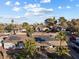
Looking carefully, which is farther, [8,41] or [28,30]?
[28,30]

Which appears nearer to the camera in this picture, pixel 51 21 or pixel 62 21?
pixel 51 21

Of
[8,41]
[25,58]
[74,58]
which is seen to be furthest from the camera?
[8,41]

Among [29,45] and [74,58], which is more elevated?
[29,45]

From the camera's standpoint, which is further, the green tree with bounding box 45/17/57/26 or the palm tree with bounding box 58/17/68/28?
the green tree with bounding box 45/17/57/26

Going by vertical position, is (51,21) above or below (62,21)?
above

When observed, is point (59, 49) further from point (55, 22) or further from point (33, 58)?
point (55, 22)

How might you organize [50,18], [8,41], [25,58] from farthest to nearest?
1. [50,18]
2. [8,41]
3. [25,58]

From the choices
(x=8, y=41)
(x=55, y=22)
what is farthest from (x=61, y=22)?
(x=8, y=41)

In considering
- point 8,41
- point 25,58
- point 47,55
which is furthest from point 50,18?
point 25,58

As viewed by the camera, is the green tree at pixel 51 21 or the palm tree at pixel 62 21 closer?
the palm tree at pixel 62 21
